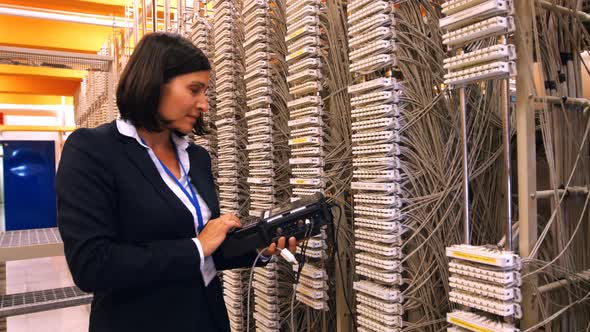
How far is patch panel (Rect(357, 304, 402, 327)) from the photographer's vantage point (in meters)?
1.59

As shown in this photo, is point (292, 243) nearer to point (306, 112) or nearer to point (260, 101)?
point (306, 112)

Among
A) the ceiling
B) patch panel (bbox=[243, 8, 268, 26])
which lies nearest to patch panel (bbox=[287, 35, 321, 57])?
patch panel (bbox=[243, 8, 268, 26])

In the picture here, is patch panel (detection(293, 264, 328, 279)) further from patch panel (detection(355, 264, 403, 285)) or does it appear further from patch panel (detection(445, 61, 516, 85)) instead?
patch panel (detection(445, 61, 516, 85))

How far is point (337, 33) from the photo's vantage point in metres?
2.03

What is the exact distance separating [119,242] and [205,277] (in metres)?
0.28

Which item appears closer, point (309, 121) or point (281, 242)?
point (281, 242)

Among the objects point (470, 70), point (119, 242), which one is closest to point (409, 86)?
point (470, 70)

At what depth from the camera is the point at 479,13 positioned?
1231mm

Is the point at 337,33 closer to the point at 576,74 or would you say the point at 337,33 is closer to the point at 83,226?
the point at 576,74

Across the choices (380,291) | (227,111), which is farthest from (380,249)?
(227,111)

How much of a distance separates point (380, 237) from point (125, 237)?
908 mm

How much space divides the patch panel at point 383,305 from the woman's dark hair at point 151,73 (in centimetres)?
102

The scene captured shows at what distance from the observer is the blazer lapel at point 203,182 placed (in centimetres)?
127

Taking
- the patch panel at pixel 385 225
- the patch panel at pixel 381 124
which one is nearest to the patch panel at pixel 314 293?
the patch panel at pixel 385 225
